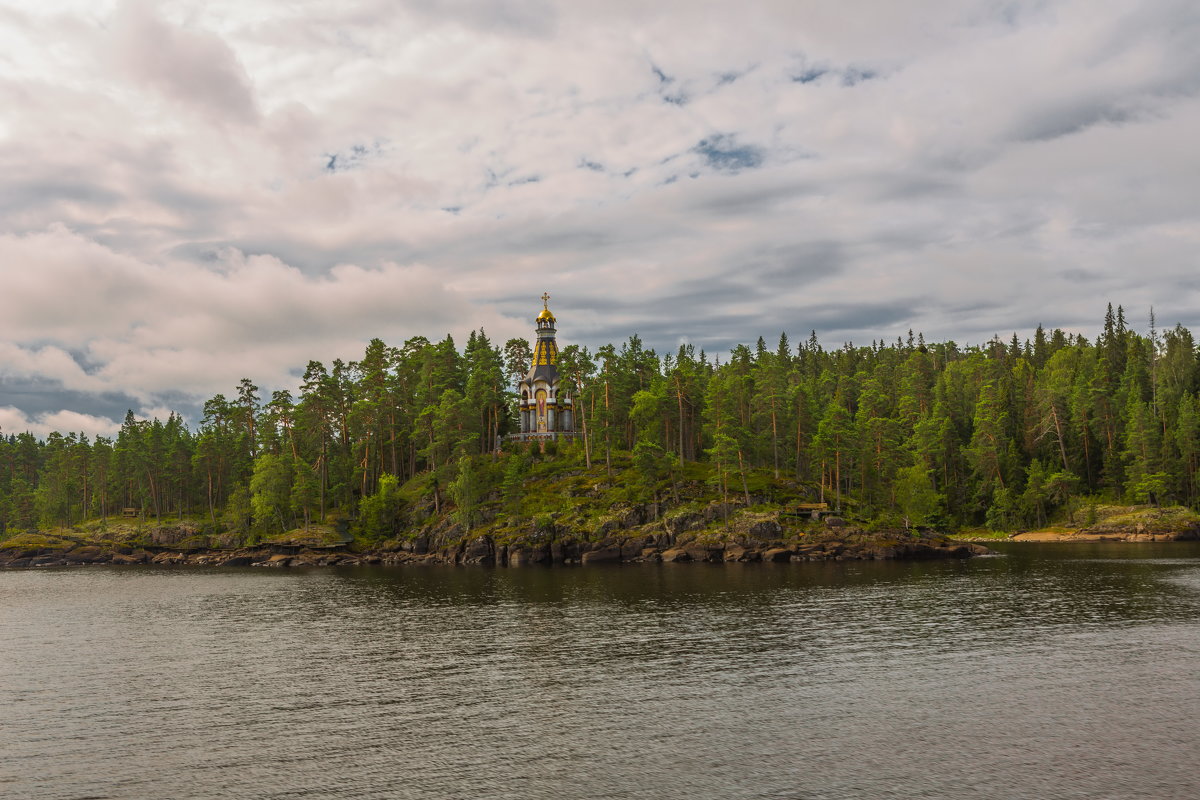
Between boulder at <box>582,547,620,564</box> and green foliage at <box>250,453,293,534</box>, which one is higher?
green foliage at <box>250,453,293,534</box>

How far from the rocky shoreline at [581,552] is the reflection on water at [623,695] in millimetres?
35215

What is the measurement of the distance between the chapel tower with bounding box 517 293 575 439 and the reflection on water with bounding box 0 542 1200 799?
79.9m

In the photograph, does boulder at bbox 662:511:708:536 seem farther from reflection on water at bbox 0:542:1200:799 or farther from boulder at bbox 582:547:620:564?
reflection on water at bbox 0:542:1200:799

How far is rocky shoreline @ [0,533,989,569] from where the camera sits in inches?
4700

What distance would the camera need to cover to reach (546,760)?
34344 millimetres

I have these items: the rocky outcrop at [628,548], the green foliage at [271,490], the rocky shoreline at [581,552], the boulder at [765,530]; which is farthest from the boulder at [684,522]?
the green foliage at [271,490]

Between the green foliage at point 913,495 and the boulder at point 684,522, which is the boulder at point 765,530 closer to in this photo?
the boulder at point 684,522

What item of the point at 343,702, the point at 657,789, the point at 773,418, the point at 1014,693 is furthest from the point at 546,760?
the point at 773,418

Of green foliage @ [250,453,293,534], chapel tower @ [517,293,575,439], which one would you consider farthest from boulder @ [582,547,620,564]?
green foliage @ [250,453,293,534]

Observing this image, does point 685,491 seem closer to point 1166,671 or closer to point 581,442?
point 581,442

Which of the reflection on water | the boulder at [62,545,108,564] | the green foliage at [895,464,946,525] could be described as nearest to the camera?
the reflection on water

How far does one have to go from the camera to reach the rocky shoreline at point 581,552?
392 feet

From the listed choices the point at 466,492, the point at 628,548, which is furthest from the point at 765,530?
the point at 466,492

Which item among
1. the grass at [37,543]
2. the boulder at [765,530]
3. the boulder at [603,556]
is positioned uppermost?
the grass at [37,543]
